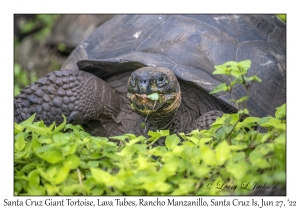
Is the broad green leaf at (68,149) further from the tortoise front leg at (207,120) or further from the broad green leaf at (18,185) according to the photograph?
the tortoise front leg at (207,120)

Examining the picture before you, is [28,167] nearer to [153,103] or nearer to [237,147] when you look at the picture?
[237,147]

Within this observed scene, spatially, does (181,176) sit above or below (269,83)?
below

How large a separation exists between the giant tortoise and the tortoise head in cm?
1

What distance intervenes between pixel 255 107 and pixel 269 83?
0.34 metres

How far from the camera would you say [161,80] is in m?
3.86

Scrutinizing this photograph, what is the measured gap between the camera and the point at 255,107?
14.2 feet

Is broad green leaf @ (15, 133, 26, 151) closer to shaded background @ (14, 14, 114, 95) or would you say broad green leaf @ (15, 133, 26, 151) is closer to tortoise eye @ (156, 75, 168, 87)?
tortoise eye @ (156, 75, 168, 87)

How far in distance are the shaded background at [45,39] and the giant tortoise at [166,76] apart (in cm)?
287

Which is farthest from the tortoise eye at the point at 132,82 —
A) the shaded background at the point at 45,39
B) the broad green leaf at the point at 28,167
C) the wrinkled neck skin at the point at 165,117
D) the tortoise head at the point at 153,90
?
the shaded background at the point at 45,39

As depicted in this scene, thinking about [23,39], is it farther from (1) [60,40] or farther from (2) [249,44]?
(2) [249,44]

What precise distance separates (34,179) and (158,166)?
67 cm

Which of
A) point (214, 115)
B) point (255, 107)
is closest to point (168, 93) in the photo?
point (214, 115)

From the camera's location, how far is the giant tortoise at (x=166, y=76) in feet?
13.8

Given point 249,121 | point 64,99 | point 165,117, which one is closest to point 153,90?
point 165,117
